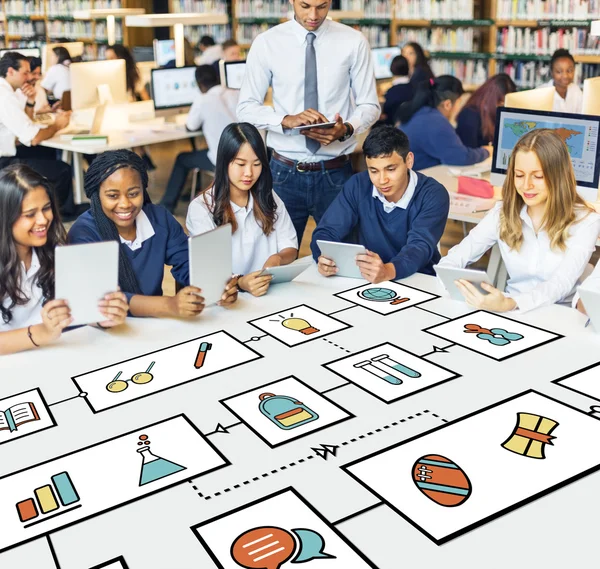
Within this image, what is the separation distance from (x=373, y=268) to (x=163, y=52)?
6.09 meters

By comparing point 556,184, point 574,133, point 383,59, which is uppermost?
point 383,59

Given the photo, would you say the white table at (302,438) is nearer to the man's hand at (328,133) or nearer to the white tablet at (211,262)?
the white tablet at (211,262)

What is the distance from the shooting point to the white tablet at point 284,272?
2.27m

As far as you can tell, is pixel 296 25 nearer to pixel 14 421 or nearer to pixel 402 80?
pixel 14 421

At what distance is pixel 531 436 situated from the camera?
1465 millimetres

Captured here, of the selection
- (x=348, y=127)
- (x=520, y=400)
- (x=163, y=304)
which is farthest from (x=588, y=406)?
(x=348, y=127)

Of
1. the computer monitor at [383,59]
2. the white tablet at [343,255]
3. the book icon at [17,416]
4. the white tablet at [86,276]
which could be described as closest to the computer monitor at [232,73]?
the computer monitor at [383,59]

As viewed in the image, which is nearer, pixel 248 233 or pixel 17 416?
pixel 17 416

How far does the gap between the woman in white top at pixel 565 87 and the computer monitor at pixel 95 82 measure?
3.28 m

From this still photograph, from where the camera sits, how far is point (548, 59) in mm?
6605

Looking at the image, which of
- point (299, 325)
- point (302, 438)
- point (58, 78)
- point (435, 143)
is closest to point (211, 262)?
point (299, 325)

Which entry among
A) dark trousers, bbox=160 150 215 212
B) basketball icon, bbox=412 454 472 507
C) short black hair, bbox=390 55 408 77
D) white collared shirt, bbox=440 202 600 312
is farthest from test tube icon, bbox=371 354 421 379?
short black hair, bbox=390 55 408 77

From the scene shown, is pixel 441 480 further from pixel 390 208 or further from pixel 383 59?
pixel 383 59

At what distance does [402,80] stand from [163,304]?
482cm
